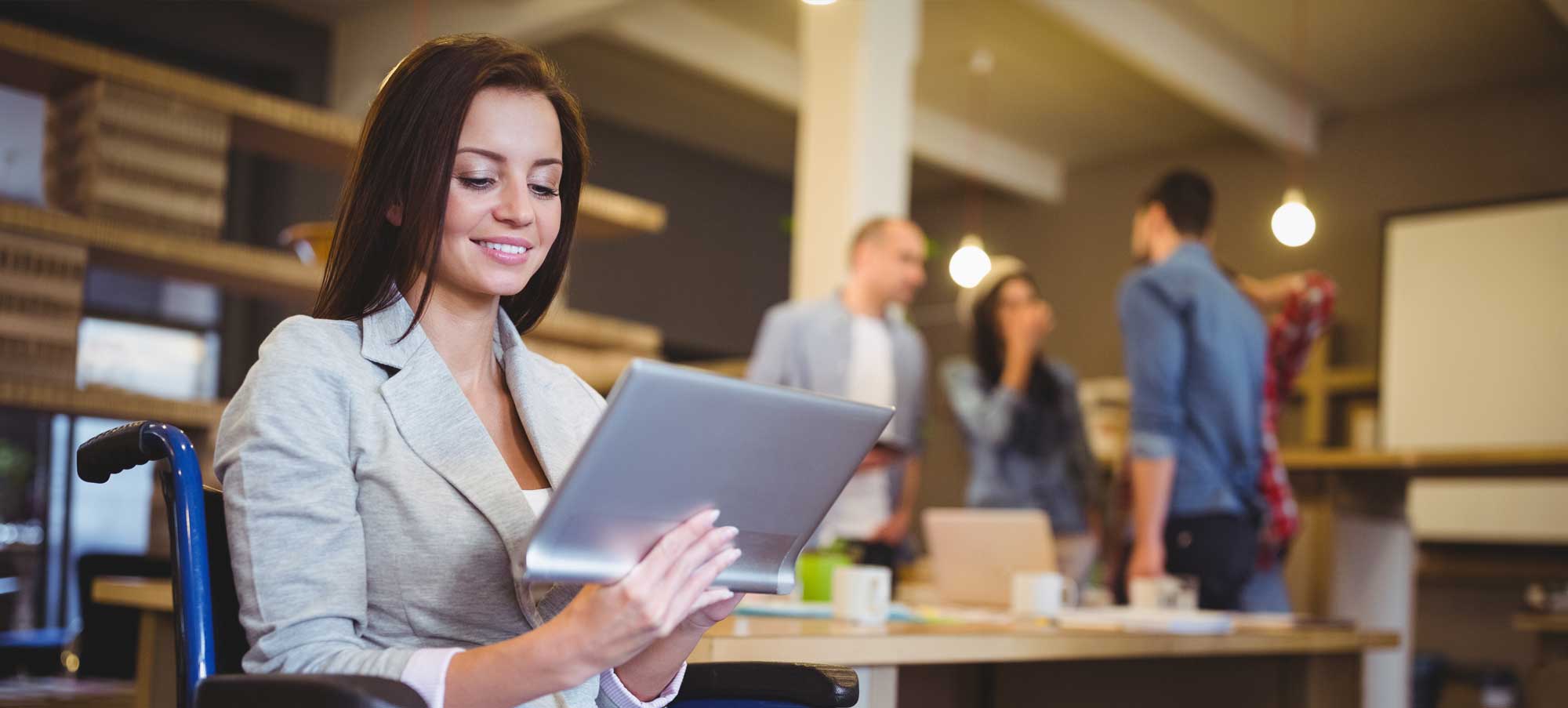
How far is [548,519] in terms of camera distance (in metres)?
0.90

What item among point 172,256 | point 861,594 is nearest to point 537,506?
point 861,594

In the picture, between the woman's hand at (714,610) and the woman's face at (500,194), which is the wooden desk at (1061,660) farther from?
the woman's face at (500,194)

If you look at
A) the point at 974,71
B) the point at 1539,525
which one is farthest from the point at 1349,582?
the point at 974,71

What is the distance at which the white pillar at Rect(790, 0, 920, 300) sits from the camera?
4277mm

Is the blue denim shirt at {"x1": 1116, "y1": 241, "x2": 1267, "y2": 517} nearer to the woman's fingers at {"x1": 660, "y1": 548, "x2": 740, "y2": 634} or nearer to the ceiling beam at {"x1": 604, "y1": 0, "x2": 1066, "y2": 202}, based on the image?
the woman's fingers at {"x1": 660, "y1": 548, "x2": 740, "y2": 634}

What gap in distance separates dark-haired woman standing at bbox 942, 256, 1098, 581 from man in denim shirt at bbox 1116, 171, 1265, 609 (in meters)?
Answer: 0.78

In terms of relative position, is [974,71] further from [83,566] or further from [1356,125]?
[83,566]

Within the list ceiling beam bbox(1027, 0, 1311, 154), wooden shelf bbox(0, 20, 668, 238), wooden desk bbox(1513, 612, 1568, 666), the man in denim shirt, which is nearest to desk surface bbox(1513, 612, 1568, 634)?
wooden desk bbox(1513, 612, 1568, 666)

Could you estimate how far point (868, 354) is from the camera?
12.3 feet

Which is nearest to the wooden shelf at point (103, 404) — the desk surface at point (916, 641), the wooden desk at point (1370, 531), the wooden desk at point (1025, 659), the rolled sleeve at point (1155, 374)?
the wooden desk at point (1025, 659)

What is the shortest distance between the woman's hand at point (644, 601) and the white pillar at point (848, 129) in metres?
3.25

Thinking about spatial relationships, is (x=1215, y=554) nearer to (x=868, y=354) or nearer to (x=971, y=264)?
(x=868, y=354)

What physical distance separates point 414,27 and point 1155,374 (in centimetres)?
451

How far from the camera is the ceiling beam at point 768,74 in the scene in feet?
20.9
